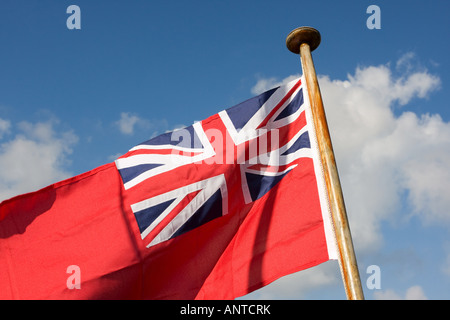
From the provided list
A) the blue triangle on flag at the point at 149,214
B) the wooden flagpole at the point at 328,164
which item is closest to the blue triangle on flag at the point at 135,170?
the blue triangle on flag at the point at 149,214

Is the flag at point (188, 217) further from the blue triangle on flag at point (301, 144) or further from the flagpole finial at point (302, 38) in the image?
the flagpole finial at point (302, 38)

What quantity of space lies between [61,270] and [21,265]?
23.5 inches

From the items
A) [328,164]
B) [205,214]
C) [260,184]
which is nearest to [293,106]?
[260,184]

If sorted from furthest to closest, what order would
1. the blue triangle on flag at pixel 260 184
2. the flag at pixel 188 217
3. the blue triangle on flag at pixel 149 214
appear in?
the blue triangle on flag at pixel 260 184
the blue triangle on flag at pixel 149 214
the flag at pixel 188 217

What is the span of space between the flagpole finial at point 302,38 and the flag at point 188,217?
695mm

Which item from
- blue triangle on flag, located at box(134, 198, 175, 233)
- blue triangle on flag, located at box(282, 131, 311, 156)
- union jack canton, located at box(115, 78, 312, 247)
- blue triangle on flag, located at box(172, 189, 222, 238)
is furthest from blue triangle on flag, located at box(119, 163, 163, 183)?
blue triangle on flag, located at box(282, 131, 311, 156)

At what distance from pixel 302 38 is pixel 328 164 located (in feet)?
6.62

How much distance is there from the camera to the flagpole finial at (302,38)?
6227 mm

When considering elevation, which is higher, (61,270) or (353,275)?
(61,270)

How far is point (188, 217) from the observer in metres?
6.59

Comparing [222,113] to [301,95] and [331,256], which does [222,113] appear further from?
[331,256]
